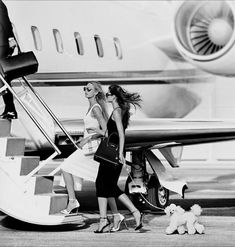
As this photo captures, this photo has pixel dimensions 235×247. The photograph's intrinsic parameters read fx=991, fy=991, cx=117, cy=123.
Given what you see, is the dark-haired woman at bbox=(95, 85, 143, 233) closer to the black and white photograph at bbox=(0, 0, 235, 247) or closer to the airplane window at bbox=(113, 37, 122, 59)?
the black and white photograph at bbox=(0, 0, 235, 247)

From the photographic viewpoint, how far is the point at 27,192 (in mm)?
10156

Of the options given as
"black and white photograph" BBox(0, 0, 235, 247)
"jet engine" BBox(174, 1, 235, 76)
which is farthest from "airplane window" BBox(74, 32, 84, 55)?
"jet engine" BBox(174, 1, 235, 76)

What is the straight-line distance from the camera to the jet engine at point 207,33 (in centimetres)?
1295

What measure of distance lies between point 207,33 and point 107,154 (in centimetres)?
373

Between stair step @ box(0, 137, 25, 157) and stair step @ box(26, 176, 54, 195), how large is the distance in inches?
16.5

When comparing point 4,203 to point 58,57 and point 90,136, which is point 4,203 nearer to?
point 90,136

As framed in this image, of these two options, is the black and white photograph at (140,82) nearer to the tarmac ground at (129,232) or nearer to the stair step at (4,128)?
the tarmac ground at (129,232)

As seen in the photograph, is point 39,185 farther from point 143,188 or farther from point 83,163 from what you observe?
point 143,188

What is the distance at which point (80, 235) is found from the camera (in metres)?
10.0

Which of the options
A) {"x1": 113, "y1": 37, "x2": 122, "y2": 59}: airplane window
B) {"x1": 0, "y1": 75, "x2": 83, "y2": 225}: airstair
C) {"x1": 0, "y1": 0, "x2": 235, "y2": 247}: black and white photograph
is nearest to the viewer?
{"x1": 0, "y1": 75, "x2": 83, "y2": 225}: airstair

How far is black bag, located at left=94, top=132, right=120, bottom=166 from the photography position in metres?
9.88

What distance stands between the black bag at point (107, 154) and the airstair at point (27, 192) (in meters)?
0.53

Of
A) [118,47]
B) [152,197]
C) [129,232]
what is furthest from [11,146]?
[118,47]

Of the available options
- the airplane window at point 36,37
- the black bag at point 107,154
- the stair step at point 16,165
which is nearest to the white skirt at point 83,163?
the stair step at point 16,165
